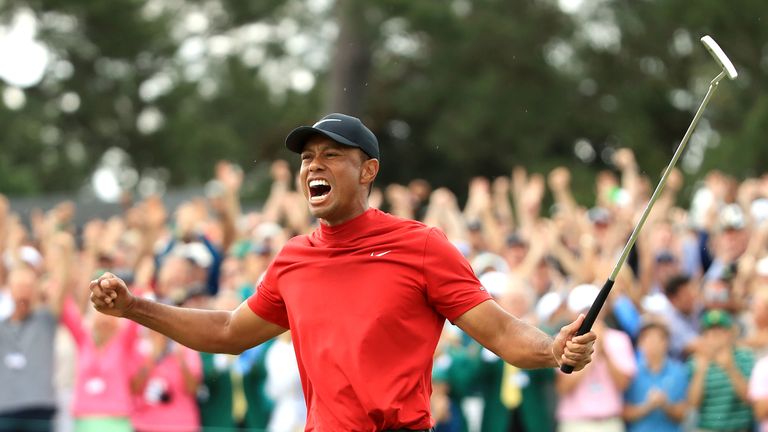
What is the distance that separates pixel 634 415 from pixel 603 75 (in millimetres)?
27274

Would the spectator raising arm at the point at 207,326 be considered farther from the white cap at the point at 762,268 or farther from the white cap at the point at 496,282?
the white cap at the point at 762,268

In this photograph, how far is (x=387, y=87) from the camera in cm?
3841

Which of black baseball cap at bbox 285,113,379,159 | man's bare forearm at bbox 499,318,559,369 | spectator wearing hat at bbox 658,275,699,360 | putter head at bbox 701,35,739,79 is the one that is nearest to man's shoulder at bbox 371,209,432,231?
black baseball cap at bbox 285,113,379,159

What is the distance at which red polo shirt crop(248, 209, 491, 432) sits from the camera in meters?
5.63

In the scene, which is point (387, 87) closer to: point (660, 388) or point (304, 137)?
point (660, 388)

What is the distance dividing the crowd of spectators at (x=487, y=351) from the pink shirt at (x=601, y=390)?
0.04ft

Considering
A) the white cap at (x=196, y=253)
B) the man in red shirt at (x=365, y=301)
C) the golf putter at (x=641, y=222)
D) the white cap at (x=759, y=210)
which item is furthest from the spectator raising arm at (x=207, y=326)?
the white cap at (x=759, y=210)

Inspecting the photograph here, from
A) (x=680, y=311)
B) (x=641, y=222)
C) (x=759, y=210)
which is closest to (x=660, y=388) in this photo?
(x=680, y=311)

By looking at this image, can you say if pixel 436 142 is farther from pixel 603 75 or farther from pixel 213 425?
pixel 213 425

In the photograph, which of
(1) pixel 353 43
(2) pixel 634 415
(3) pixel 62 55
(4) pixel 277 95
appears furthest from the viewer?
(4) pixel 277 95

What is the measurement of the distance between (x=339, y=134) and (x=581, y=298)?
16.1 ft

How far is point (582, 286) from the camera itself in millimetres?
10516

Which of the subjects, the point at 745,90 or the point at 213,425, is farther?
the point at 745,90

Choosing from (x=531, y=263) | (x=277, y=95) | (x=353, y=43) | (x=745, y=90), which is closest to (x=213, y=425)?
(x=531, y=263)
